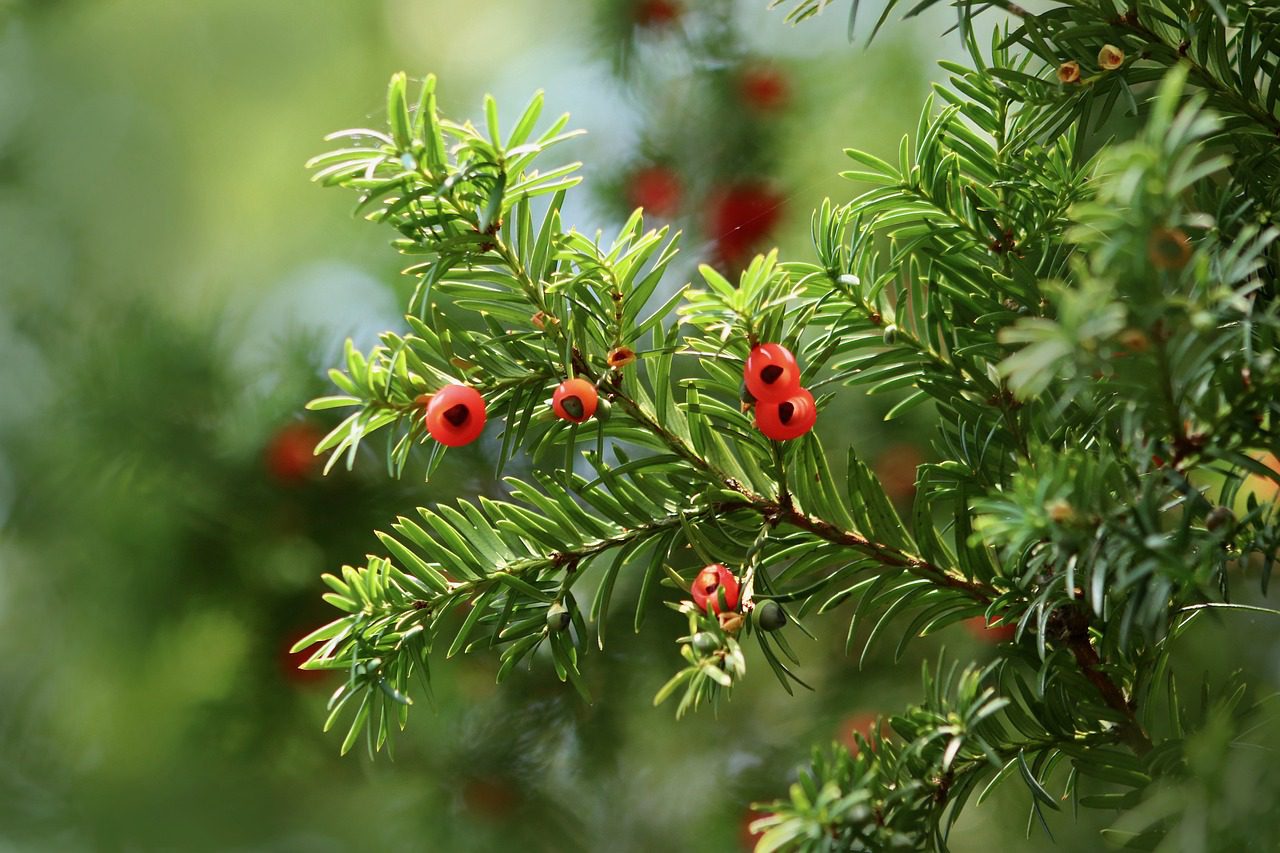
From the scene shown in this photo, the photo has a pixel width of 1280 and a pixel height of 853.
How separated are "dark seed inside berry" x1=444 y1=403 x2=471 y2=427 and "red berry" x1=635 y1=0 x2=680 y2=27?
0.69m

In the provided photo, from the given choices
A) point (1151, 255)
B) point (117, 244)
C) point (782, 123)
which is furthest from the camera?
point (117, 244)

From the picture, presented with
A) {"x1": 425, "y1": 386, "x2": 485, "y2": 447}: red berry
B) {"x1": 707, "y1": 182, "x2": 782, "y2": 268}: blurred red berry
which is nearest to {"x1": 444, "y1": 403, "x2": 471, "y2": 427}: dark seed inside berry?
{"x1": 425, "y1": 386, "x2": 485, "y2": 447}: red berry

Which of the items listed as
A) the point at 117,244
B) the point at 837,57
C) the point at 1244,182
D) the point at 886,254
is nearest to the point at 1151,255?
the point at 1244,182

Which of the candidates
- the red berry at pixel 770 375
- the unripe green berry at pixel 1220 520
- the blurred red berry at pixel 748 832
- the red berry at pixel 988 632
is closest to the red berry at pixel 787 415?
the red berry at pixel 770 375

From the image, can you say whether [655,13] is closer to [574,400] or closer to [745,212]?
[745,212]

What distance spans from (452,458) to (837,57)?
0.50 m

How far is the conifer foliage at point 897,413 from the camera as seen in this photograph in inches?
9.5

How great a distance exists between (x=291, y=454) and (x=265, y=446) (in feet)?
0.08

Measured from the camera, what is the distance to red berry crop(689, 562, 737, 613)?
0.94 ft

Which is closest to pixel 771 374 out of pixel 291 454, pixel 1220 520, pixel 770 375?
pixel 770 375

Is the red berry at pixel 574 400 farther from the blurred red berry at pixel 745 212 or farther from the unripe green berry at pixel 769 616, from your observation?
the blurred red berry at pixel 745 212

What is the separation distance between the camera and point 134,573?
0.80m

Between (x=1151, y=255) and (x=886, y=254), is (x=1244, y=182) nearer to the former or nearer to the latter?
(x=1151, y=255)

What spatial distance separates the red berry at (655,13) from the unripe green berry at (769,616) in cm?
71
